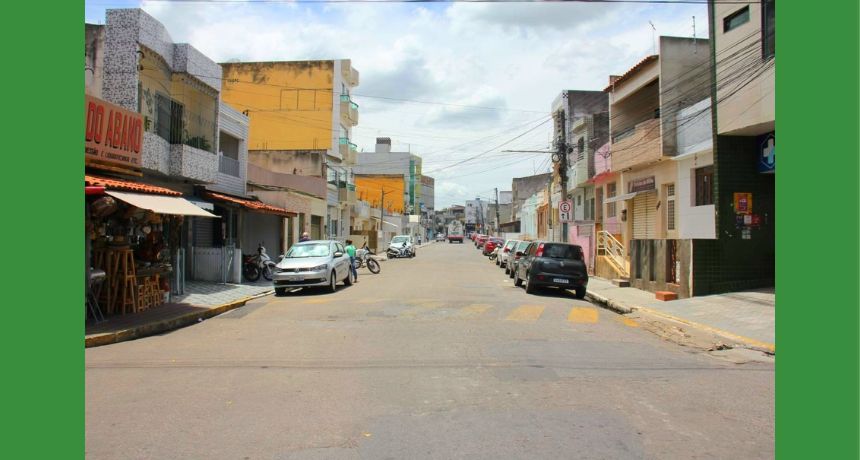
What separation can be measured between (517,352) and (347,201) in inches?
1458

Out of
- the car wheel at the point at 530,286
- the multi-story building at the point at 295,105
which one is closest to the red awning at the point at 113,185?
the car wheel at the point at 530,286

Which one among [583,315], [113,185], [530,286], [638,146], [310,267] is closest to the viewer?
[113,185]

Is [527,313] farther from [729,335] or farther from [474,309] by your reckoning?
[729,335]

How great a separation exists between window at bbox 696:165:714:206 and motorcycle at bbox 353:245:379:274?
48.1 ft

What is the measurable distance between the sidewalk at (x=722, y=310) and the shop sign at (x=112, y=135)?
1273 centimetres

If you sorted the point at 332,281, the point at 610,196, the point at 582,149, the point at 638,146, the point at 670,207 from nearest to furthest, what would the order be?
the point at 332,281 → the point at 670,207 → the point at 638,146 → the point at 610,196 → the point at 582,149

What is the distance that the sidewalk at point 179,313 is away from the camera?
10.7 meters

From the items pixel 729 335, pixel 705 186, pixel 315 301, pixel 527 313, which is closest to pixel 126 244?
pixel 315 301

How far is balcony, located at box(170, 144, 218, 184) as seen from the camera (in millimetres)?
17594

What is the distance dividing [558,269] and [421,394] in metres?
12.4

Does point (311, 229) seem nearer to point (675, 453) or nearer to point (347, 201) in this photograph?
point (347, 201)

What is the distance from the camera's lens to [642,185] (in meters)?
24.0

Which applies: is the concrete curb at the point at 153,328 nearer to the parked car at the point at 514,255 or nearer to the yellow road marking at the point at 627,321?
the yellow road marking at the point at 627,321

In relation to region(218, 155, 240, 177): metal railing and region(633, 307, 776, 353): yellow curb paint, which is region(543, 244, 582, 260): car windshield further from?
region(218, 155, 240, 177): metal railing
